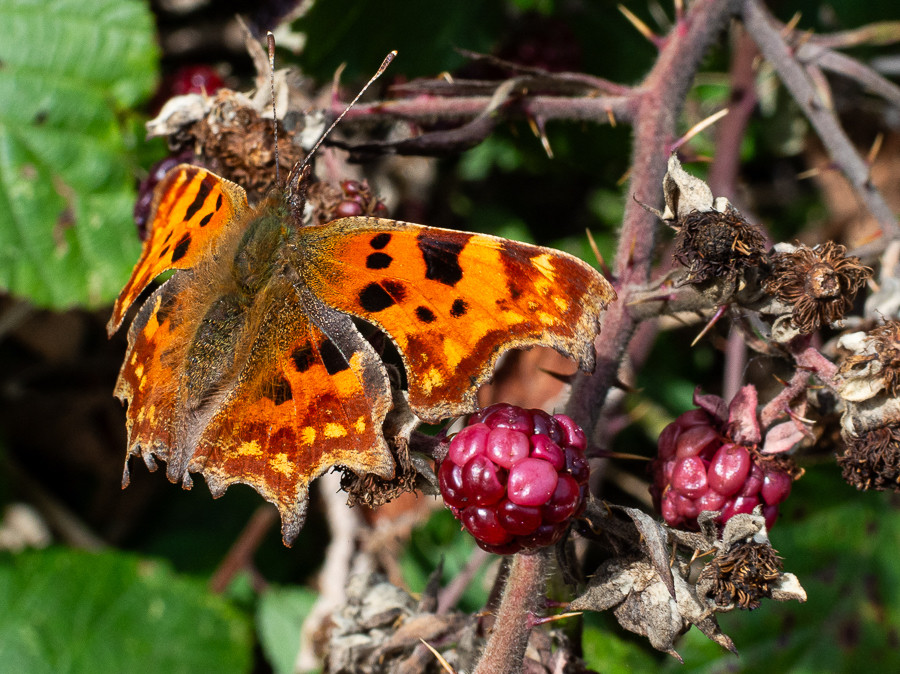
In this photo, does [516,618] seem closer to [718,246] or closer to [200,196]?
[718,246]

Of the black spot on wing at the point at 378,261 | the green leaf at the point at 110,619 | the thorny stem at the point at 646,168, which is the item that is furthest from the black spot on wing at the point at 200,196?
the green leaf at the point at 110,619

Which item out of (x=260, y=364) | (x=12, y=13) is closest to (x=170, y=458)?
(x=260, y=364)

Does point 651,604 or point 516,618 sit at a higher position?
point 651,604

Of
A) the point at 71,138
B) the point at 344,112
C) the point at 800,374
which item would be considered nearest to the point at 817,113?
the point at 800,374

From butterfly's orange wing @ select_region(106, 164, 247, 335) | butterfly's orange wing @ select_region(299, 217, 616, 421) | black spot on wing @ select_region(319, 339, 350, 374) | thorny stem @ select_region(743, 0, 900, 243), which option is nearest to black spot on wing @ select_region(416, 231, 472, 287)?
butterfly's orange wing @ select_region(299, 217, 616, 421)

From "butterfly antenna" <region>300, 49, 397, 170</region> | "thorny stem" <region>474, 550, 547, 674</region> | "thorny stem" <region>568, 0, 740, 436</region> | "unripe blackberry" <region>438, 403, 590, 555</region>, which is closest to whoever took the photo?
"unripe blackberry" <region>438, 403, 590, 555</region>

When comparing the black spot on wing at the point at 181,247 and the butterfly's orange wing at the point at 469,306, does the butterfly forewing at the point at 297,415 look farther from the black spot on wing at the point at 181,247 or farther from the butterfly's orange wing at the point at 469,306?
the black spot on wing at the point at 181,247

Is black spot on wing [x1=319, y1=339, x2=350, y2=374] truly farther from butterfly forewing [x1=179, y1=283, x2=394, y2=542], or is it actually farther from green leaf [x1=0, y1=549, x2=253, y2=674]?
green leaf [x1=0, y1=549, x2=253, y2=674]
